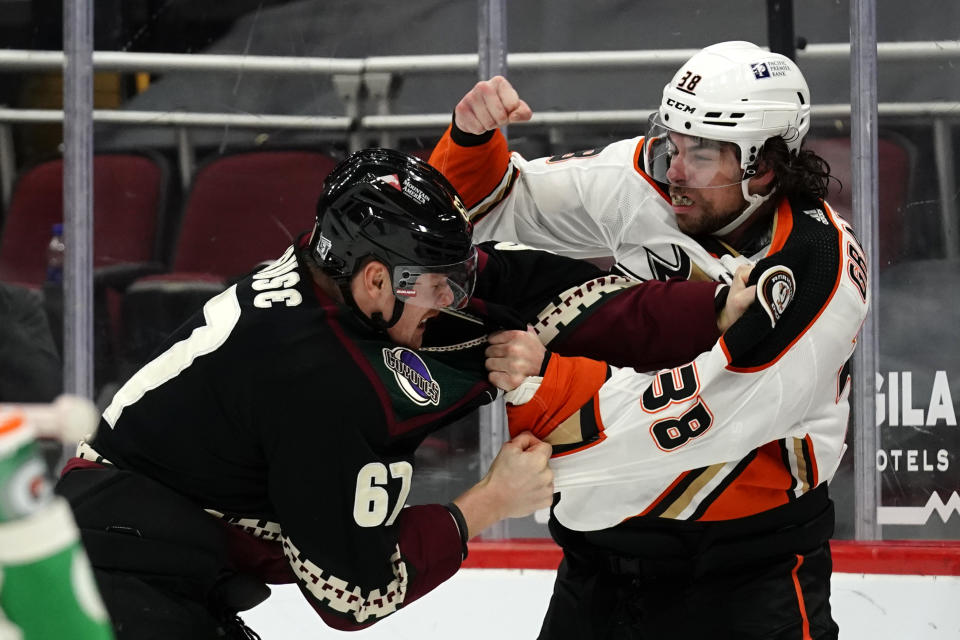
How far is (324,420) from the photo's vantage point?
155cm

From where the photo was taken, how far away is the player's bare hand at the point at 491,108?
1.95 m

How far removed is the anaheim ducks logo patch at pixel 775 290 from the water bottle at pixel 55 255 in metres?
2.89

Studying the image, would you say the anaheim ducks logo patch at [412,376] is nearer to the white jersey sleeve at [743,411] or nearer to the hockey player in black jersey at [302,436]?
the hockey player in black jersey at [302,436]

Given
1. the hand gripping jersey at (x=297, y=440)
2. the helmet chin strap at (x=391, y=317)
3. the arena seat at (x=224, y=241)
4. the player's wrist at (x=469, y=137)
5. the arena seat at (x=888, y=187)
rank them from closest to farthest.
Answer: the hand gripping jersey at (x=297, y=440) → the helmet chin strap at (x=391, y=317) → the player's wrist at (x=469, y=137) → the arena seat at (x=888, y=187) → the arena seat at (x=224, y=241)

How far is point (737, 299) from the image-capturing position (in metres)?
1.84

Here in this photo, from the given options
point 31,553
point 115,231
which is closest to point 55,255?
point 115,231

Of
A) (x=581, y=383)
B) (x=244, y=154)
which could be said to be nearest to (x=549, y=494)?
(x=581, y=383)

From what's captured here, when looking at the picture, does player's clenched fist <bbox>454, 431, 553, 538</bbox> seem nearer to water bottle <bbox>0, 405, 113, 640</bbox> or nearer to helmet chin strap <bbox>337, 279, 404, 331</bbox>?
helmet chin strap <bbox>337, 279, 404, 331</bbox>

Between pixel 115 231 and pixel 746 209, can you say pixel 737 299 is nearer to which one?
pixel 746 209

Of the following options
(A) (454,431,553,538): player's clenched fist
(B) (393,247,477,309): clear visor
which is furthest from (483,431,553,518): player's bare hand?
(B) (393,247,477,309): clear visor

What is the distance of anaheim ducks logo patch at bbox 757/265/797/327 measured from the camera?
1.76 meters

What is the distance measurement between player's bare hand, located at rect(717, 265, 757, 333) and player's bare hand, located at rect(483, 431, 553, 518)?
0.36 m

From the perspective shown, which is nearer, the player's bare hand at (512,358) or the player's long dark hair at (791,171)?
the player's bare hand at (512,358)

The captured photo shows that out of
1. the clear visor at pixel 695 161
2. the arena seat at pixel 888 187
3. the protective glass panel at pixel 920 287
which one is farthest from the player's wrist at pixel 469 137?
the protective glass panel at pixel 920 287
